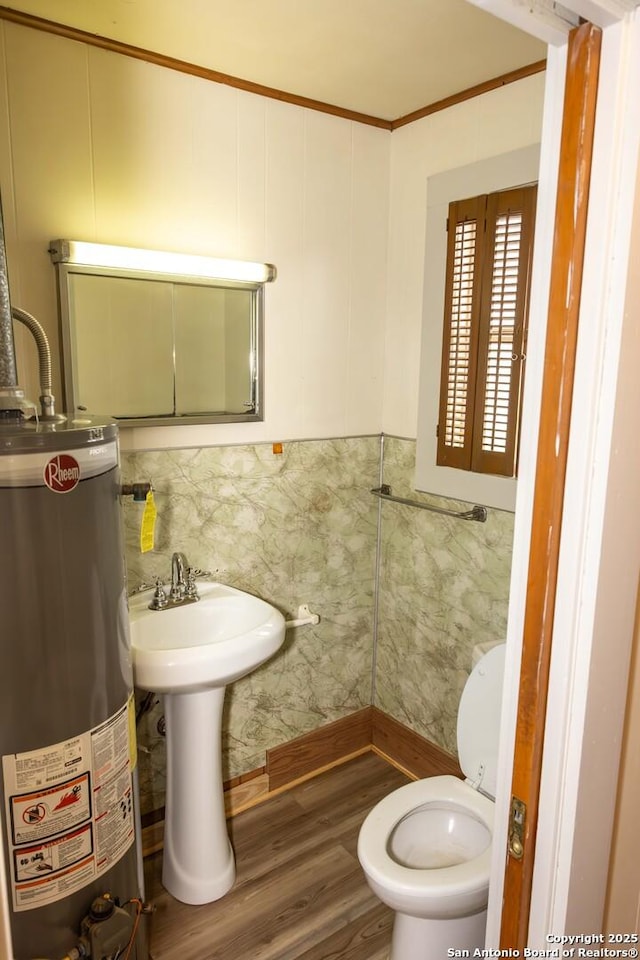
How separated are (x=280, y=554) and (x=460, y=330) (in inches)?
39.8

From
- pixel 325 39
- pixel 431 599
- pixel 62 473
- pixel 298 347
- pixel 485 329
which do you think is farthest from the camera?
pixel 431 599

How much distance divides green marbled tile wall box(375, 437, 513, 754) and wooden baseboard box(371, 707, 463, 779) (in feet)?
0.11

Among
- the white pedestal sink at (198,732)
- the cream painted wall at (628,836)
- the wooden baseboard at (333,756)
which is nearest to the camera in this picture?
the cream painted wall at (628,836)

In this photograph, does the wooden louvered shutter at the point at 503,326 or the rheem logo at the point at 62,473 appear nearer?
the rheem logo at the point at 62,473

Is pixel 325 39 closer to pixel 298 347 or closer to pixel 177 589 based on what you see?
pixel 298 347

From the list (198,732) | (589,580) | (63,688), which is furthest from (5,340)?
(198,732)

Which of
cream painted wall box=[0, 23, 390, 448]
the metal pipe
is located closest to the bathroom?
cream painted wall box=[0, 23, 390, 448]

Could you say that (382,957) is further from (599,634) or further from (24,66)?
(24,66)

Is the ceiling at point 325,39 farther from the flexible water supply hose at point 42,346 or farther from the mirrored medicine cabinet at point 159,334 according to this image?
the flexible water supply hose at point 42,346

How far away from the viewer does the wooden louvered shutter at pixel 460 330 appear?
2.08 m

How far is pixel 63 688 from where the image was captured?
128cm

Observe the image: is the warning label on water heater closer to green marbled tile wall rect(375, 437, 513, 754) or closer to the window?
green marbled tile wall rect(375, 437, 513, 754)

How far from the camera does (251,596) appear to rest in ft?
7.04

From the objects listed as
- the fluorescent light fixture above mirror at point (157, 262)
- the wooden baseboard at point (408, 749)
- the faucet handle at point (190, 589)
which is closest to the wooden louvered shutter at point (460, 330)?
the fluorescent light fixture above mirror at point (157, 262)
